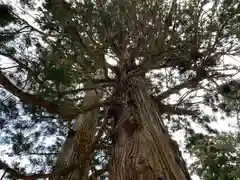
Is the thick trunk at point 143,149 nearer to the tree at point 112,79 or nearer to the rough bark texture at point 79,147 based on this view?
the tree at point 112,79

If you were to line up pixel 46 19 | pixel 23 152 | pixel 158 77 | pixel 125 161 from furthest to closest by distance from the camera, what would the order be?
pixel 158 77, pixel 23 152, pixel 46 19, pixel 125 161

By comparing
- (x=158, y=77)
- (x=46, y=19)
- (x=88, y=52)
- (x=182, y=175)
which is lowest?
(x=182, y=175)

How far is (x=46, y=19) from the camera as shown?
2.31 metres

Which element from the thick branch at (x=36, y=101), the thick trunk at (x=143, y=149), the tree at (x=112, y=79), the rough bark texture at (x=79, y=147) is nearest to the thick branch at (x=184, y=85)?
the tree at (x=112, y=79)

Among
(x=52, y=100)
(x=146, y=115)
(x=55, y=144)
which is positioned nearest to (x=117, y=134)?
(x=146, y=115)

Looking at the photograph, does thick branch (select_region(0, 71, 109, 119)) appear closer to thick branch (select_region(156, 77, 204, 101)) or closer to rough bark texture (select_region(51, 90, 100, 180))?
rough bark texture (select_region(51, 90, 100, 180))

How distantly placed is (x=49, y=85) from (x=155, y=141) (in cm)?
67

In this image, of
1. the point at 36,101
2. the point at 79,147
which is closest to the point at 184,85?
the point at 79,147

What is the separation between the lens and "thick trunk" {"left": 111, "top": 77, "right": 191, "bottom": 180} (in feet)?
4.24

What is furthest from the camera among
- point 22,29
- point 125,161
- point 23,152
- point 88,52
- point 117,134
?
point 23,152

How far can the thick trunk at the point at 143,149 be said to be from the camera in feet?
4.24

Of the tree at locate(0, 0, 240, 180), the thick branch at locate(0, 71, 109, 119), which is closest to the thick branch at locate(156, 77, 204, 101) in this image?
the tree at locate(0, 0, 240, 180)

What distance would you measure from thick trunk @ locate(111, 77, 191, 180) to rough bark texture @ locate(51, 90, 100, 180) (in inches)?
16.7

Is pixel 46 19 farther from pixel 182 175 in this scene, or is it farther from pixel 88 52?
pixel 182 175
